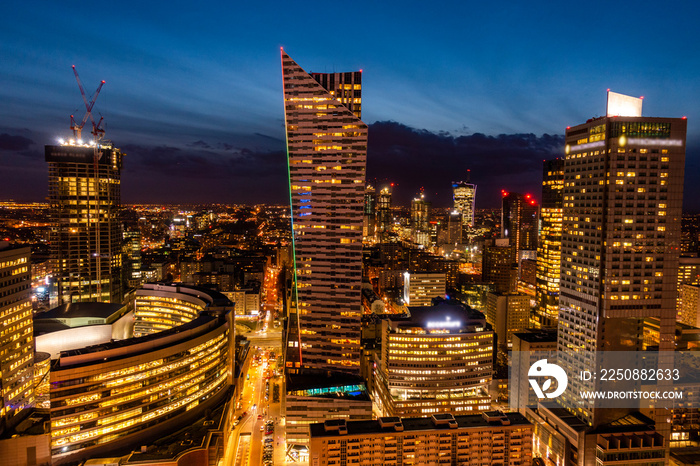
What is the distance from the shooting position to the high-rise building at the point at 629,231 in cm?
4900

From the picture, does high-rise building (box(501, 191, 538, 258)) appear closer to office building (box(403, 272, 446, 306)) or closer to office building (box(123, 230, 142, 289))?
office building (box(403, 272, 446, 306))

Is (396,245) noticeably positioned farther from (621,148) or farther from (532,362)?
(621,148)

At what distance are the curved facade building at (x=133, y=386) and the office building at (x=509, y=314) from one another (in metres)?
62.9

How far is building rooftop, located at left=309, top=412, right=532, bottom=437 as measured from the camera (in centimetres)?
4519

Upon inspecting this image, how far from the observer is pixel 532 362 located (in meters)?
63.2

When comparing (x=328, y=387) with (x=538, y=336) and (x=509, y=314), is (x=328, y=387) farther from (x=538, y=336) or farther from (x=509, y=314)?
(x=509, y=314)

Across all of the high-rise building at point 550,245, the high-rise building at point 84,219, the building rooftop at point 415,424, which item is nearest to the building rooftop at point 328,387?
the building rooftop at point 415,424

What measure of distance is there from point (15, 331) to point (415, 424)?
1772 inches

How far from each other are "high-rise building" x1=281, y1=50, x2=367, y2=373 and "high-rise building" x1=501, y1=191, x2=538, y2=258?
313 feet

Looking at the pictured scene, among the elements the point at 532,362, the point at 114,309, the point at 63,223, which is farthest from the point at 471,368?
the point at 63,223

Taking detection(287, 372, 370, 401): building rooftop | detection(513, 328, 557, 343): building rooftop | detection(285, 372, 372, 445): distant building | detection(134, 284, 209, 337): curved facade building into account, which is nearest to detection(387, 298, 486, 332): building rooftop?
detection(513, 328, 557, 343): building rooftop

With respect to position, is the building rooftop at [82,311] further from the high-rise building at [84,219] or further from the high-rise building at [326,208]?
the high-rise building at [326,208]

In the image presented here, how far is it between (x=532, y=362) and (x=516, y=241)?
101090 mm

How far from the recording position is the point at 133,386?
156ft
